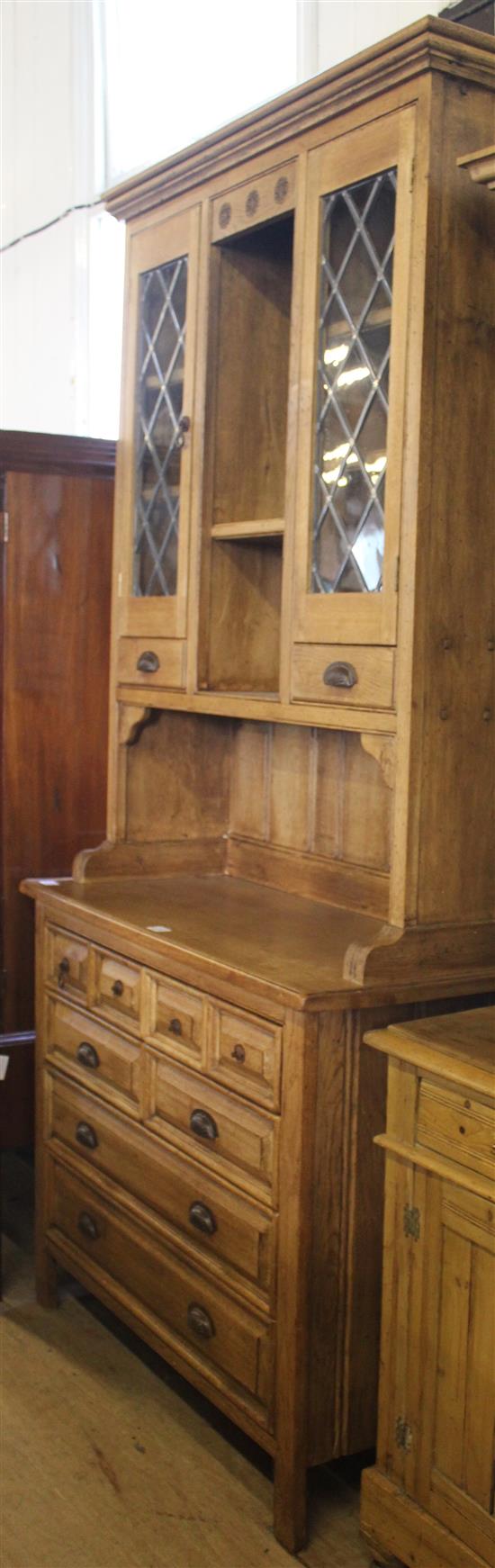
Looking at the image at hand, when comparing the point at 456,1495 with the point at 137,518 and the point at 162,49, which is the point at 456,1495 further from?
the point at 162,49

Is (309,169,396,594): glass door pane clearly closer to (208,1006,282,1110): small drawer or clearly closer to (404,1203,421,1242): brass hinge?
(208,1006,282,1110): small drawer

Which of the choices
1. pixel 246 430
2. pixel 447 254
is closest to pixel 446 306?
pixel 447 254

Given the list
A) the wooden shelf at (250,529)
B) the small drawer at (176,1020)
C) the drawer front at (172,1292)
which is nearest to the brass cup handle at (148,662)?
the wooden shelf at (250,529)

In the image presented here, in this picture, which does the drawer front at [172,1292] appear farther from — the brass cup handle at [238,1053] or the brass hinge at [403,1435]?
the brass cup handle at [238,1053]

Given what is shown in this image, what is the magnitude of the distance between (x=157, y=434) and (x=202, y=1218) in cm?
150

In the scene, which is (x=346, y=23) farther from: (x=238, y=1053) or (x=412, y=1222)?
(x=412, y=1222)

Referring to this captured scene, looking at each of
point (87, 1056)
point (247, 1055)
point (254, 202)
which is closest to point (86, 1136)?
point (87, 1056)

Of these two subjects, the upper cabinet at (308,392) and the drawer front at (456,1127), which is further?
the upper cabinet at (308,392)

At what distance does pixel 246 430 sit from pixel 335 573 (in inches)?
23.1

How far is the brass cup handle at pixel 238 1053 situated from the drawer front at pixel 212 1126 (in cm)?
7

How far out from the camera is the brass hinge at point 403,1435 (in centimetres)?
215

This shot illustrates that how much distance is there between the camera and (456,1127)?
2.01 meters

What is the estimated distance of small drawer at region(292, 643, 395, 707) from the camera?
2295 millimetres

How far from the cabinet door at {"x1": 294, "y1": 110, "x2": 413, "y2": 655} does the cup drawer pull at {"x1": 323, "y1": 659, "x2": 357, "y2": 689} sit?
0.14 feet
